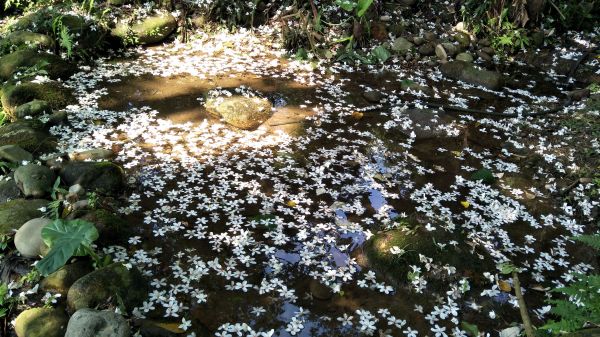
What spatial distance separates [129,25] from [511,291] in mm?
9443

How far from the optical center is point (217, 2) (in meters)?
11.2

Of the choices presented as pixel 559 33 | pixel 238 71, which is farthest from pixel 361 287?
pixel 559 33

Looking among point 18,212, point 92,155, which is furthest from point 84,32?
point 18,212

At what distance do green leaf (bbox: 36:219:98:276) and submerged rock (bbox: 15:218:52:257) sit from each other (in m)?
0.39

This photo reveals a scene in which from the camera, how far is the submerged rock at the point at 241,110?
7.64 m

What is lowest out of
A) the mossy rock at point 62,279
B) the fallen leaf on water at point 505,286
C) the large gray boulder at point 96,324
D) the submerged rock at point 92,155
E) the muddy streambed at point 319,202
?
the fallen leaf on water at point 505,286

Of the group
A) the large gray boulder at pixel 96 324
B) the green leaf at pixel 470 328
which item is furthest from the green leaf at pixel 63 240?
the green leaf at pixel 470 328

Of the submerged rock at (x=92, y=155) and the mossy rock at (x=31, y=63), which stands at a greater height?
the mossy rock at (x=31, y=63)

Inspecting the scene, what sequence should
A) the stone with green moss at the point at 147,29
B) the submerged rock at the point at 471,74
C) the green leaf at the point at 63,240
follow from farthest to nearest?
1. the stone with green moss at the point at 147,29
2. the submerged rock at the point at 471,74
3. the green leaf at the point at 63,240

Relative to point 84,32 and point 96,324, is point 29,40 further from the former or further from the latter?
point 96,324

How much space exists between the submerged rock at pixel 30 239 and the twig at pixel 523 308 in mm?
4515

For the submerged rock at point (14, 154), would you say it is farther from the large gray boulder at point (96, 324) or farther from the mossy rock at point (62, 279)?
the large gray boulder at point (96, 324)

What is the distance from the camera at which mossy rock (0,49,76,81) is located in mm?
8102

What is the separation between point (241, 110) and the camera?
770cm
